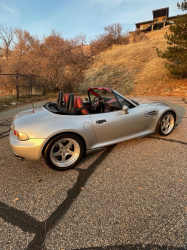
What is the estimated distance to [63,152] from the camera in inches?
106

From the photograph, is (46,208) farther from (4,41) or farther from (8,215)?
(4,41)

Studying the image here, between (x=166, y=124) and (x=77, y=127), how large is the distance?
102 inches

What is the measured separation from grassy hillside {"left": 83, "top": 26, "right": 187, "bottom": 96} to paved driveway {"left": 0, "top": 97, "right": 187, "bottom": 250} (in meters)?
10.5

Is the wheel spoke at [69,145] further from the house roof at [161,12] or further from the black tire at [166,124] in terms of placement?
the house roof at [161,12]

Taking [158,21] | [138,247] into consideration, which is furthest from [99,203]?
[158,21]

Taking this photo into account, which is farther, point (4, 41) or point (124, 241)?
point (4, 41)

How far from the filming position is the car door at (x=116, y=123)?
2.83m

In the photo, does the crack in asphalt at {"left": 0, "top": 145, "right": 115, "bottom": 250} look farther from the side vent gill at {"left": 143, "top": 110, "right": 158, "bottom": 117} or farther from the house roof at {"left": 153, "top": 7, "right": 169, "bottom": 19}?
the house roof at {"left": 153, "top": 7, "right": 169, "bottom": 19}

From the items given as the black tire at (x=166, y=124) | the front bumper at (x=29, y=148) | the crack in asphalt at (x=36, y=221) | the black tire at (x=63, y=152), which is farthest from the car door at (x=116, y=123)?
the crack in asphalt at (x=36, y=221)

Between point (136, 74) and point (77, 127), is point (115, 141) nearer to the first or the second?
point (77, 127)

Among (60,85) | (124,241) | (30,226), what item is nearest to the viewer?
(124,241)

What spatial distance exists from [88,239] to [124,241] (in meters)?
0.38

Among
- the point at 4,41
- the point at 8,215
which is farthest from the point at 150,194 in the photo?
the point at 4,41

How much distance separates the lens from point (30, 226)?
1.69 meters
